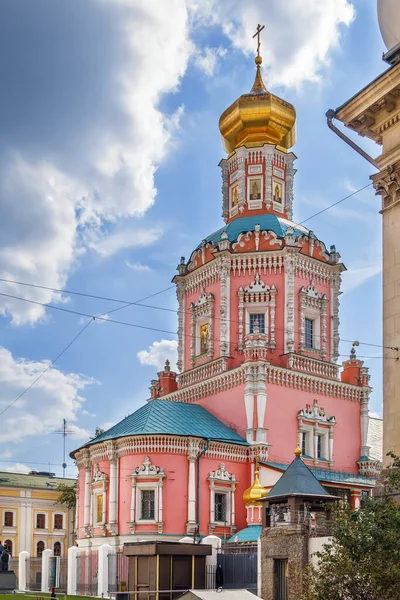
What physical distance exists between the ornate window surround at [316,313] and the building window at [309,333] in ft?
0.49

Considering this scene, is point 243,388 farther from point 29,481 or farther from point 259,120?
point 29,481

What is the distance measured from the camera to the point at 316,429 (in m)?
38.2

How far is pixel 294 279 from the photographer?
38.9 m

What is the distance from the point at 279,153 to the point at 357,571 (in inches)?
1267

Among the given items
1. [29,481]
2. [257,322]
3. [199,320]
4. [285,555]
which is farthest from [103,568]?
[29,481]

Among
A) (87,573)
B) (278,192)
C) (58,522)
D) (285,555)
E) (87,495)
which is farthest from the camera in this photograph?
(58,522)

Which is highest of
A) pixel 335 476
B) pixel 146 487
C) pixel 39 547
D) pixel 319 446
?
pixel 319 446

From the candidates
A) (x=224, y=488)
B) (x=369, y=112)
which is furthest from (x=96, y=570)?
(x=369, y=112)

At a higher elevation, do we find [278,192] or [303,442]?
[278,192]

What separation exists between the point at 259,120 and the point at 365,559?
33.1 metres

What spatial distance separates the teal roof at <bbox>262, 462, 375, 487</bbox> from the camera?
116ft

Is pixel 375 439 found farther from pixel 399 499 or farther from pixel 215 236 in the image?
pixel 399 499

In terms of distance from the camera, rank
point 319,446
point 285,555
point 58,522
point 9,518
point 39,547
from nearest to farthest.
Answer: point 285,555
point 319,446
point 9,518
point 39,547
point 58,522

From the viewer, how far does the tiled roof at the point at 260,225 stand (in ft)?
131
